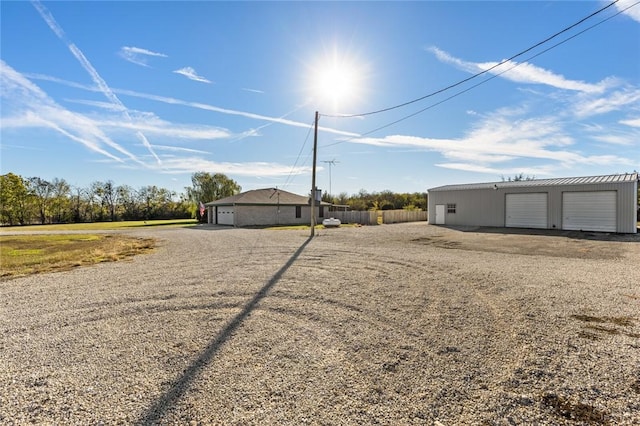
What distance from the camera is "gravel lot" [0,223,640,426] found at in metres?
2.59

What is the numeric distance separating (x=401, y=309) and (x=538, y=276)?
13.9 ft

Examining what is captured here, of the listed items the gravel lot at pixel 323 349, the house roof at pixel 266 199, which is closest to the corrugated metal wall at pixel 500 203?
the gravel lot at pixel 323 349

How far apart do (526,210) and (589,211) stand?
3.30 metres

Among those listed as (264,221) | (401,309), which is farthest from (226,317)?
(264,221)

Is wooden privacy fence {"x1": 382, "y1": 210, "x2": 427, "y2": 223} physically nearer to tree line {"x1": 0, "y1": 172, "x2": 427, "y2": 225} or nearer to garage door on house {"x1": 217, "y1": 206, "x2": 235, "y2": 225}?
tree line {"x1": 0, "y1": 172, "x2": 427, "y2": 225}

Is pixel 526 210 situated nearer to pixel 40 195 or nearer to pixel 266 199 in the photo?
pixel 266 199

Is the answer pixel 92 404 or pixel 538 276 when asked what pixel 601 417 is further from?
pixel 538 276

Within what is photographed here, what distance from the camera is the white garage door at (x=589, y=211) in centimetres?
1798

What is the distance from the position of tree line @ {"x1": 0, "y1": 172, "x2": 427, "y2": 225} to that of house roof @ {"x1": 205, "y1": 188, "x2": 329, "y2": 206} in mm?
7686

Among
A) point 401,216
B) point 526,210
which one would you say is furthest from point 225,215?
point 526,210

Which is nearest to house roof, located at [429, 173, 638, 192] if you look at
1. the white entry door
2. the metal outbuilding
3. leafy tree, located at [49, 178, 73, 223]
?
the metal outbuilding

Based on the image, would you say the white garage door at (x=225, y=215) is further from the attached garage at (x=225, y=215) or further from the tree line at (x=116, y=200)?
the tree line at (x=116, y=200)

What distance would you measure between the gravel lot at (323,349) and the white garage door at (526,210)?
15009mm

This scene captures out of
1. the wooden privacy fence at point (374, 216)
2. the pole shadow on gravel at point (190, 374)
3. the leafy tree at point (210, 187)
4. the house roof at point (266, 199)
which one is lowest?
the pole shadow on gravel at point (190, 374)
